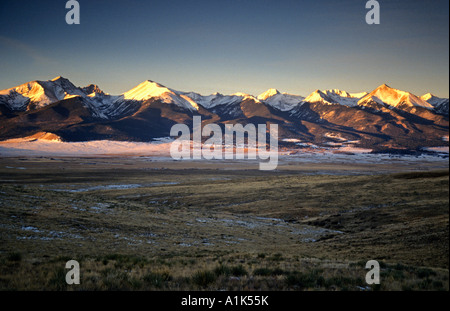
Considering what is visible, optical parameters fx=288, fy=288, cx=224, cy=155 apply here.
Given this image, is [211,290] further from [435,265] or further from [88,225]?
[88,225]

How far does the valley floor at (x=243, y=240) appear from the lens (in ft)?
35.7

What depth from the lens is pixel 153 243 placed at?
2275cm

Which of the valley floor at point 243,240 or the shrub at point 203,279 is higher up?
the shrub at point 203,279

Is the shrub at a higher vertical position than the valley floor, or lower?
higher

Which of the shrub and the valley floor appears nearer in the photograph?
the shrub

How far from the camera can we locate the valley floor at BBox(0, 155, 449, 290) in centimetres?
1088

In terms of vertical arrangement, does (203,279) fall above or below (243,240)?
above

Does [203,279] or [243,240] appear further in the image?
[243,240]

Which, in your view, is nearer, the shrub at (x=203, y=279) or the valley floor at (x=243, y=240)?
the shrub at (x=203, y=279)

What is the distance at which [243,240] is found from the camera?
91.9 ft
